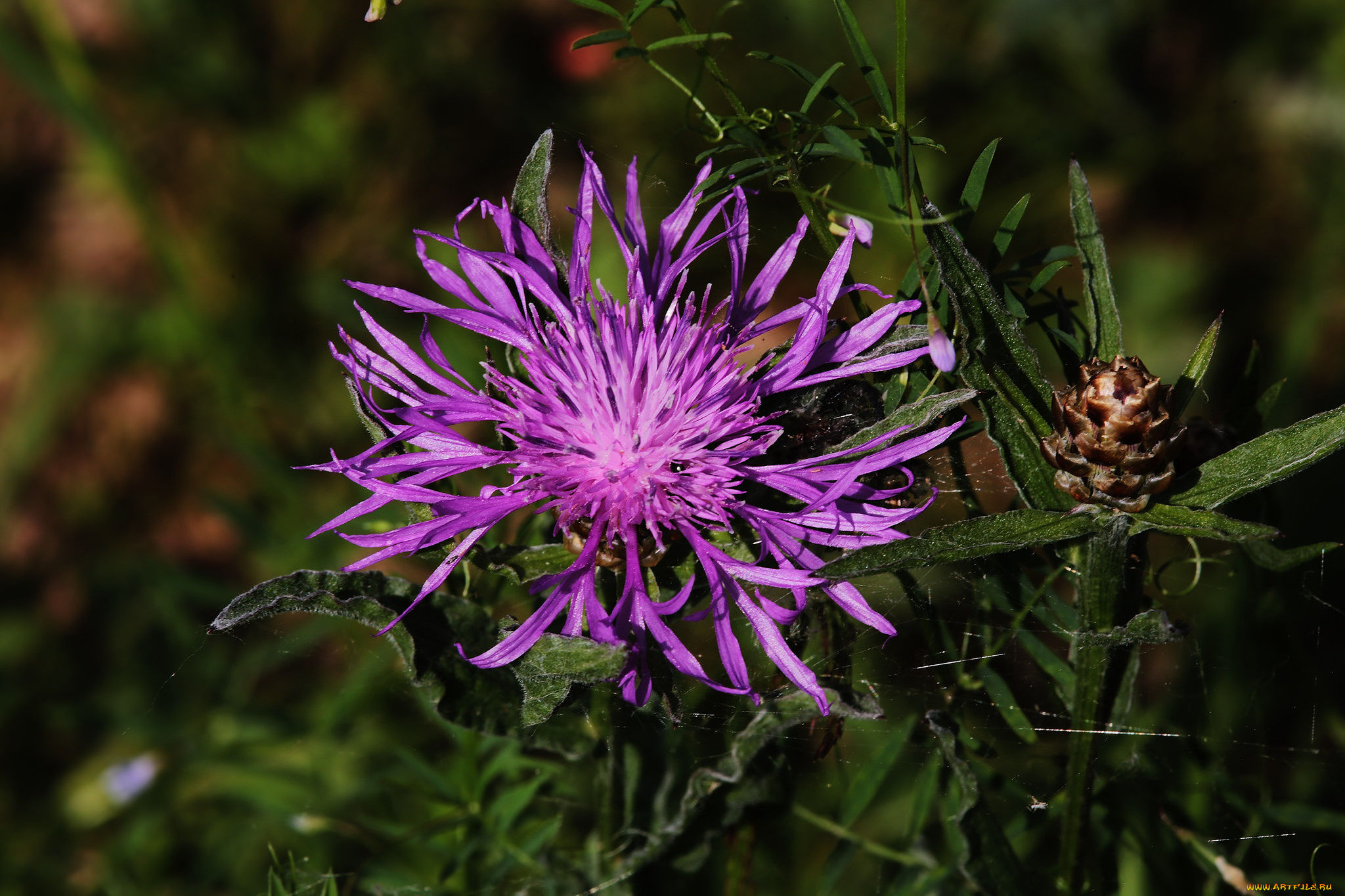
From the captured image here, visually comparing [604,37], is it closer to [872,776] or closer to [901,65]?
[901,65]

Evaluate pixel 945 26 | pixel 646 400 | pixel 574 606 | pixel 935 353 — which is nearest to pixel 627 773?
pixel 574 606

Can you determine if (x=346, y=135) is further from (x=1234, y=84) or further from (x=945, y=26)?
(x=1234, y=84)

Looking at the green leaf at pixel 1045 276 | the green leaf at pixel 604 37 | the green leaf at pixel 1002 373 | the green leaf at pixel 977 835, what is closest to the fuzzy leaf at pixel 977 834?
the green leaf at pixel 977 835

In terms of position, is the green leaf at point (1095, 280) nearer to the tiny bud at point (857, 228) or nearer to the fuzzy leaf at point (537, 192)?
the tiny bud at point (857, 228)

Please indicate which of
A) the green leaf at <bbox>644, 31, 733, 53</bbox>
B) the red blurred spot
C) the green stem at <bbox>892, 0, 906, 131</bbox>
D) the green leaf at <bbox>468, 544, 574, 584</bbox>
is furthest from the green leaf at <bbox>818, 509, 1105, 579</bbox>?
the red blurred spot

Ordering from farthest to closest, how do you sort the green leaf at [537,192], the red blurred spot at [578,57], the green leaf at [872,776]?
the red blurred spot at [578,57] < the green leaf at [872,776] < the green leaf at [537,192]
